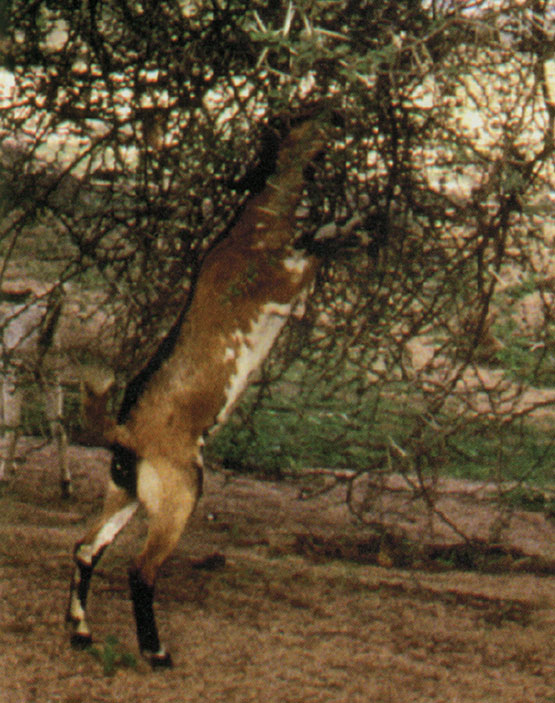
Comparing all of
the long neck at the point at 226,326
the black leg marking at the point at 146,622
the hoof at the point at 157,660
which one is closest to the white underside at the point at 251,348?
the long neck at the point at 226,326

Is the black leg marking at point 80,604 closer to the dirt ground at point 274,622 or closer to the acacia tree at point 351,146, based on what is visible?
the dirt ground at point 274,622

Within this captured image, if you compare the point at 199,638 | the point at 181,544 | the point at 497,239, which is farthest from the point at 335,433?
the point at 497,239

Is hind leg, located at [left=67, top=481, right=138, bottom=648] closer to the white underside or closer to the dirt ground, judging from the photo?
the dirt ground

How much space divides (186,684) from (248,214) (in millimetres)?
1801

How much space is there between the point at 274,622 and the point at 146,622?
768mm

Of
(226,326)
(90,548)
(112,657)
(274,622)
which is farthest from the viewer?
(274,622)

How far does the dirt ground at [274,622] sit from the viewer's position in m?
3.44

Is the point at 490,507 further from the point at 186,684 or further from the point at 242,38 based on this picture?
the point at 242,38

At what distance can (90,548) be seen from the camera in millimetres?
3586

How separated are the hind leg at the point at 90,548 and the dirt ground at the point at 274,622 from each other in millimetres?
102

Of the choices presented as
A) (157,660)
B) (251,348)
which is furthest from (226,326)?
(157,660)

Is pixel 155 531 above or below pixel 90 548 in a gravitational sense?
above

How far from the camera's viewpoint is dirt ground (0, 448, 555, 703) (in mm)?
3443

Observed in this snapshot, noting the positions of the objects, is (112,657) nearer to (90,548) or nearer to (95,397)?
(90,548)
